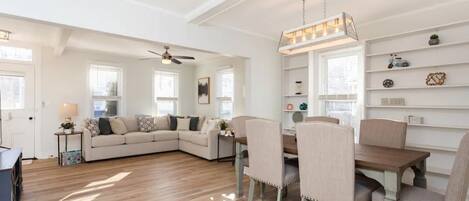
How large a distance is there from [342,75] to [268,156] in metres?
2.42

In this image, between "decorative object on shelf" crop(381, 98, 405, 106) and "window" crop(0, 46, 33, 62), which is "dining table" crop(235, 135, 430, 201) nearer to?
"decorative object on shelf" crop(381, 98, 405, 106)

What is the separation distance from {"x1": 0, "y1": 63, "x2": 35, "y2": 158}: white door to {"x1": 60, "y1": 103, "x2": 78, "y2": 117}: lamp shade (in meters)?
0.62

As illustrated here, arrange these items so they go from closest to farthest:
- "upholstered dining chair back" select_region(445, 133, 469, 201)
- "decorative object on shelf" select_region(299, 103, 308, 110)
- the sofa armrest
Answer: "upholstered dining chair back" select_region(445, 133, 469, 201) < "decorative object on shelf" select_region(299, 103, 308, 110) < the sofa armrest

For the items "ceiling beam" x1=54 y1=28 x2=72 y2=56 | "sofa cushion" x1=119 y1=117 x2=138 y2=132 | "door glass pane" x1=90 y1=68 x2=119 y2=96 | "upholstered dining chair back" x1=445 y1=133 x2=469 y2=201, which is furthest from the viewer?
"door glass pane" x1=90 y1=68 x2=119 y2=96

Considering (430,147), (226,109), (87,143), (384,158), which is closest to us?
(384,158)

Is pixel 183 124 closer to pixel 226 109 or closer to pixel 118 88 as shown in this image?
pixel 226 109

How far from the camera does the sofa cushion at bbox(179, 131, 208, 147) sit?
16.7 feet

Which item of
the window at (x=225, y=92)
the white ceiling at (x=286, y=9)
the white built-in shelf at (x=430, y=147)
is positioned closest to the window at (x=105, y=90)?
the window at (x=225, y=92)

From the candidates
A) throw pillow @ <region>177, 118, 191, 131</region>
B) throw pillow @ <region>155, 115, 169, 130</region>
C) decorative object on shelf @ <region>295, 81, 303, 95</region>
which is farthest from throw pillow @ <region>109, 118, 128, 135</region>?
decorative object on shelf @ <region>295, 81, 303, 95</region>

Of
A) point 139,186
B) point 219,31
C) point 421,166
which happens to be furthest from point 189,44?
point 421,166

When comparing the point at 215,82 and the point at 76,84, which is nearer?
the point at 76,84

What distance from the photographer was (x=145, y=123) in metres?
5.95

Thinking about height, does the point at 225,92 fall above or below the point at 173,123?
above

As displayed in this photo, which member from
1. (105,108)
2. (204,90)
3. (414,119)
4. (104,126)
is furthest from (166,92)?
(414,119)
